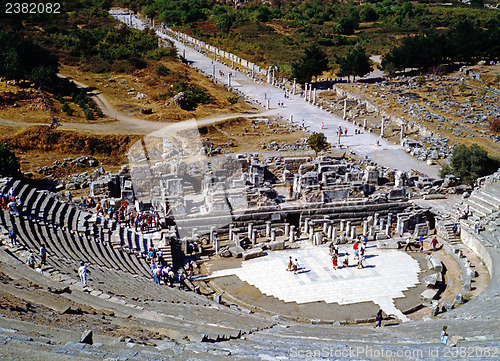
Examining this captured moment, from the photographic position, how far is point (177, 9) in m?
122

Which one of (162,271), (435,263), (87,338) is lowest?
(435,263)

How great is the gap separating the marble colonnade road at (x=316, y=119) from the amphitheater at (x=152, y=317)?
54.8ft

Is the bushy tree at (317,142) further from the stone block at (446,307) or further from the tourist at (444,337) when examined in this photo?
the tourist at (444,337)

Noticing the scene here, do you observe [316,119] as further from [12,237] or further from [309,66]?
[12,237]

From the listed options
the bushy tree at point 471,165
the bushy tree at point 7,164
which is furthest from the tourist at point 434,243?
the bushy tree at point 7,164

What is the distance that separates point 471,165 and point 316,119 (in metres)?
22.2

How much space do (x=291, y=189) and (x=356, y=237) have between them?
5862 mm

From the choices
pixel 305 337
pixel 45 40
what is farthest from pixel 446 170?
pixel 45 40

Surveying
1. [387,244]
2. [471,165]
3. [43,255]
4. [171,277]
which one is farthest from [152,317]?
[471,165]

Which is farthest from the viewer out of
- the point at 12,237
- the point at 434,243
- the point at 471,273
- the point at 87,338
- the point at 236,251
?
the point at 434,243

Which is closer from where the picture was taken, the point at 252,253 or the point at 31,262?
the point at 31,262

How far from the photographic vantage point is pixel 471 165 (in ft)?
134

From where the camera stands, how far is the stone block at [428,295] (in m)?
27.1

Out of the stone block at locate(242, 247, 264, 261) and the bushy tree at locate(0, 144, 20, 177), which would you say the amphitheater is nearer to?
the stone block at locate(242, 247, 264, 261)
